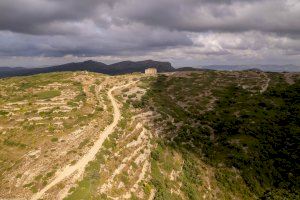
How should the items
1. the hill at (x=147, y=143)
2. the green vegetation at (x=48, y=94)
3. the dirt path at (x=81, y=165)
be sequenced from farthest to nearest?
the green vegetation at (x=48, y=94)
the hill at (x=147, y=143)
the dirt path at (x=81, y=165)

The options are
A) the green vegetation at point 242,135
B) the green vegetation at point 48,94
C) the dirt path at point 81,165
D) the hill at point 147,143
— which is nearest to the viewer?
the dirt path at point 81,165

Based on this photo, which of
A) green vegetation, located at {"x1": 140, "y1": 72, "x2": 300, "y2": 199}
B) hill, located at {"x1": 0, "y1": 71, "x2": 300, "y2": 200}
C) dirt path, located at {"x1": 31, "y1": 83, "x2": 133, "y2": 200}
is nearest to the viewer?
dirt path, located at {"x1": 31, "y1": 83, "x2": 133, "y2": 200}

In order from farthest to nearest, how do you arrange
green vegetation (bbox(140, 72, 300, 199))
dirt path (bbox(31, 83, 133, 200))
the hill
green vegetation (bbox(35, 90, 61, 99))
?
green vegetation (bbox(35, 90, 61, 99)), green vegetation (bbox(140, 72, 300, 199)), the hill, dirt path (bbox(31, 83, 133, 200))

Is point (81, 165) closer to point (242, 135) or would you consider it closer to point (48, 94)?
point (242, 135)

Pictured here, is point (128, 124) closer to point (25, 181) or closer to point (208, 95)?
point (25, 181)

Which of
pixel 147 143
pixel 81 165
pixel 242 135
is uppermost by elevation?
pixel 81 165

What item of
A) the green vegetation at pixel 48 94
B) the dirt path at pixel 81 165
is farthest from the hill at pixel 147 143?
the green vegetation at pixel 48 94

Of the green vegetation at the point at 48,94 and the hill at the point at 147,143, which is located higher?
the green vegetation at the point at 48,94

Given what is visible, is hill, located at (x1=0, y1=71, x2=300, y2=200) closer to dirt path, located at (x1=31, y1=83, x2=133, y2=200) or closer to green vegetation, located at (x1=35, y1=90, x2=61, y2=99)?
dirt path, located at (x1=31, y1=83, x2=133, y2=200)

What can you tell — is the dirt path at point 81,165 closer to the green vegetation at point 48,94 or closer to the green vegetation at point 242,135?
the green vegetation at point 242,135

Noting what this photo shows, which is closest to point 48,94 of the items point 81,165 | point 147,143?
point 147,143

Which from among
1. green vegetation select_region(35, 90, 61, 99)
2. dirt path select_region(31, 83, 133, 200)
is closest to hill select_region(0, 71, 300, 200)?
dirt path select_region(31, 83, 133, 200)
